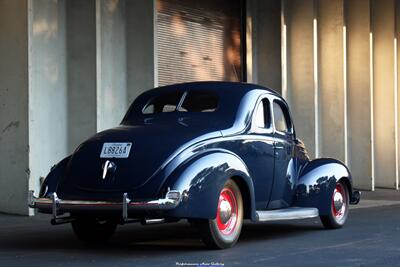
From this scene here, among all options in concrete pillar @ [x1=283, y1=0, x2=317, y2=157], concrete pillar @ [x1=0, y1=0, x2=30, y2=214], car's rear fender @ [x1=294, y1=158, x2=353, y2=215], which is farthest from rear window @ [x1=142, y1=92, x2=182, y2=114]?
concrete pillar @ [x1=283, y1=0, x2=317, y2=157]

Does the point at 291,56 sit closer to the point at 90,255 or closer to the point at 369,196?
the point at 369,196

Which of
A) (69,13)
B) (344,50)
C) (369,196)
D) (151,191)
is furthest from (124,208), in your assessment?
(344,50)

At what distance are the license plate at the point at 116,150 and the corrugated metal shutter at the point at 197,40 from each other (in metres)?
7.97

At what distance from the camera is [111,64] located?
1435 centimetres

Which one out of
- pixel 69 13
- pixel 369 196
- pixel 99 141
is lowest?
pixel 369 196

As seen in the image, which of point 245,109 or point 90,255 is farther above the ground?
point 245,109

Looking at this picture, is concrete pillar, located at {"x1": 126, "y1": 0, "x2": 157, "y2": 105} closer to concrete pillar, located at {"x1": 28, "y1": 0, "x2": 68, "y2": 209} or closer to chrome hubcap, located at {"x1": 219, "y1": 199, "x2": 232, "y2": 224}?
concrete pillar, located at {"x1": 28, "y1": 0, "x2": 68, "y2": 209}

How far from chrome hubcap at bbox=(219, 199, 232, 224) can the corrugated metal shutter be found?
799cm

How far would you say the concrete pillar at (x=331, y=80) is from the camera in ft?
64.5

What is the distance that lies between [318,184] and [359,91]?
1118cm

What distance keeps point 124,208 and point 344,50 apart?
1366 centimetres

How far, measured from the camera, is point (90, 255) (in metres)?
7.62

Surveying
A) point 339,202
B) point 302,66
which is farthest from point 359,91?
point 339,202

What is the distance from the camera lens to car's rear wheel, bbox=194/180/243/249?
25.0ft
